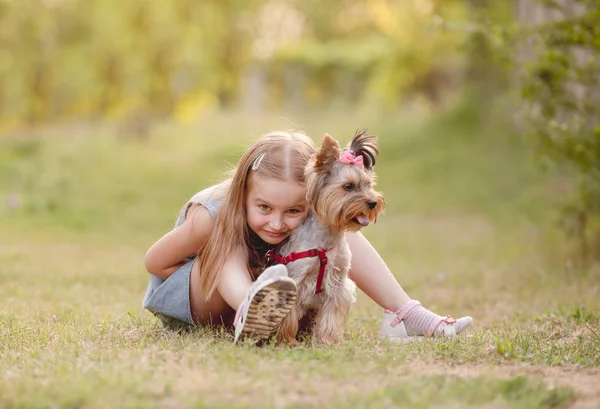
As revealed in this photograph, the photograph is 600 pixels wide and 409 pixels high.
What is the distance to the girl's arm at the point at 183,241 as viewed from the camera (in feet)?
14.4

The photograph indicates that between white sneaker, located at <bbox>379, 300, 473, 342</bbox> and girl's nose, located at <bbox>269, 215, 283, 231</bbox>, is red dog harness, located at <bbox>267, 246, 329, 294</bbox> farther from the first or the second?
white sneaker, located at <bbox>379, 300, 473, 342</bbox>

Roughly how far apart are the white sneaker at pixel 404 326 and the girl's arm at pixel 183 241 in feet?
3.74

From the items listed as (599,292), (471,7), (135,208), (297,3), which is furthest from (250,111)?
(599,292)

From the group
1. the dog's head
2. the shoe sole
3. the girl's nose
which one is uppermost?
the dog's head

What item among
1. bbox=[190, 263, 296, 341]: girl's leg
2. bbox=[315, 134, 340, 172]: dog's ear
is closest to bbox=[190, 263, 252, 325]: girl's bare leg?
bbox=[190, 263, 296, 341]: girl's leg

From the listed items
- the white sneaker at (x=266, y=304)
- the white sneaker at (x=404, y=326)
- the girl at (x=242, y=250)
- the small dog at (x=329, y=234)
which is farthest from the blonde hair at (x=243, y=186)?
the white sneaker at (x=404, y=326)

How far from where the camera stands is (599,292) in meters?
6.81

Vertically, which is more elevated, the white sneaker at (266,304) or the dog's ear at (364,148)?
the dog's ear at (364,148)

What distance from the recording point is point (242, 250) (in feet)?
14.2

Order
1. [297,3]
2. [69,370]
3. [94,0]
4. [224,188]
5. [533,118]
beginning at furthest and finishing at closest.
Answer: [297,3], [94,0], [533,118], [224,188], [69,370]

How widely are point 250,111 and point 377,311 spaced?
72.0 feet

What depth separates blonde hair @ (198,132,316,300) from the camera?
4258 millimetres

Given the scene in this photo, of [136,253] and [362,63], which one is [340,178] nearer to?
[136,253]

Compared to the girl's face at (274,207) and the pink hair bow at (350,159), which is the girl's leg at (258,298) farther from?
the pink hair bow at (350,159)
